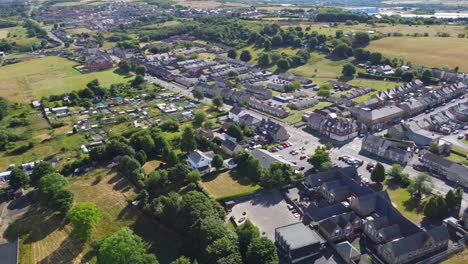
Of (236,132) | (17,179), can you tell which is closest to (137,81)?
(236,132)

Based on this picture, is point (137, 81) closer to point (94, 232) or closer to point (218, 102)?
point (218, 102)

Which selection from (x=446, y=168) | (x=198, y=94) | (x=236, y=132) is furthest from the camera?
(x=198, y=94)

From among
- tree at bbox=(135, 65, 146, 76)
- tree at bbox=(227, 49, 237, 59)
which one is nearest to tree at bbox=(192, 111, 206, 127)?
tree at bbox=(135, 65, 146, 76)

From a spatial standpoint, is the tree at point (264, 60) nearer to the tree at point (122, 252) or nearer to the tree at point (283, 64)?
the tree at point (283, 64)

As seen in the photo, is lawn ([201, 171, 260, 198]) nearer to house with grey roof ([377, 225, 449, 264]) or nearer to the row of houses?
the row of houses

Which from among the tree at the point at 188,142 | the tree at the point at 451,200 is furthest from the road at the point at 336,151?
the tree at the point at 188,142

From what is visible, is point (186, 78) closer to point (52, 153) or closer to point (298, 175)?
Answer: point (52, 153)
